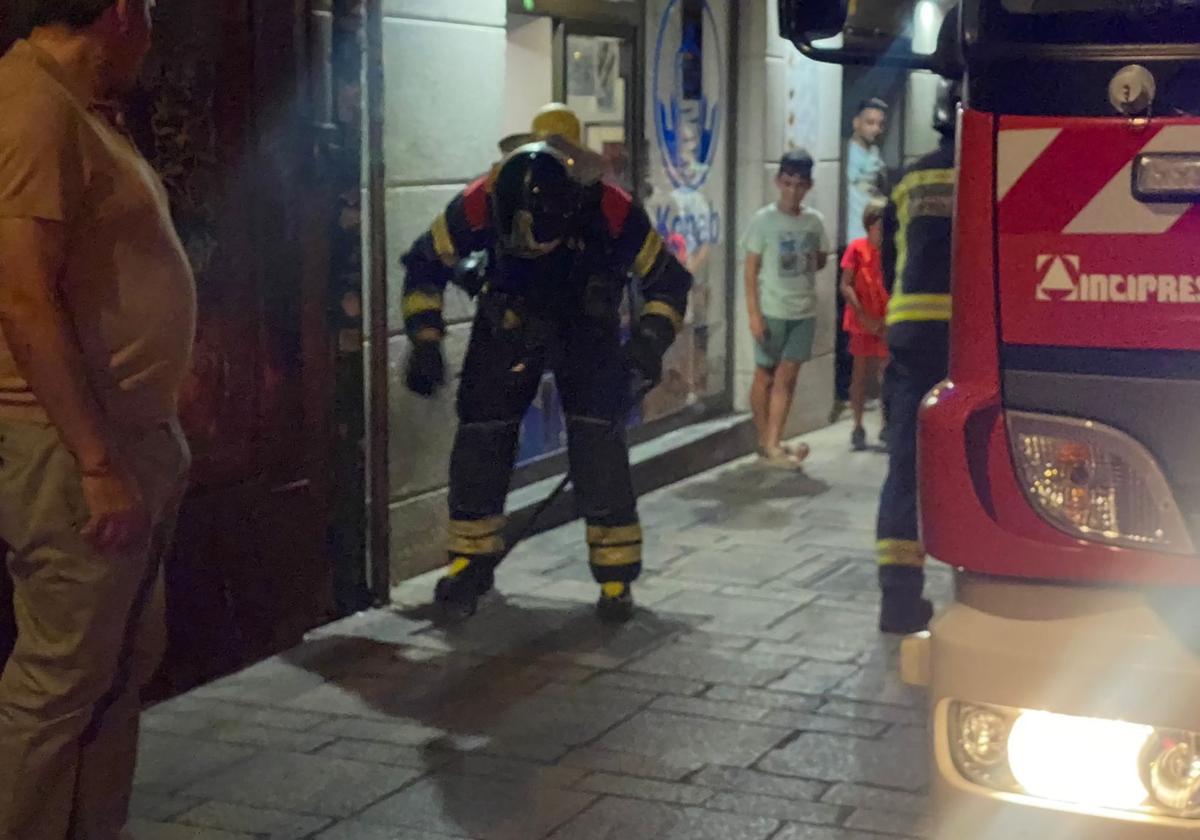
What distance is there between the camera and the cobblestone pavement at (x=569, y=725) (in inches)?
184

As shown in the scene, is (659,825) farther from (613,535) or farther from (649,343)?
(649,343)

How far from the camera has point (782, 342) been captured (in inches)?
404

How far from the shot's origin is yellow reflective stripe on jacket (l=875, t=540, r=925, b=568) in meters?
6.33

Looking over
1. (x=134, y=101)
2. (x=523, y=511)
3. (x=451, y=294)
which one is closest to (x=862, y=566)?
(x=523, y=511)

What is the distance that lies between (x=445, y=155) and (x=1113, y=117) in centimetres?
446

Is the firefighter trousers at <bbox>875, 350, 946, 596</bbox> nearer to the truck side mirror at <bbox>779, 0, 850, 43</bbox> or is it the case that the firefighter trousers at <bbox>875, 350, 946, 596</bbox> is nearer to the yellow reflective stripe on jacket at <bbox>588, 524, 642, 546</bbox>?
the yellow reflective stripe on jacket at <bbox>588, 524, 642, 546</bbox>

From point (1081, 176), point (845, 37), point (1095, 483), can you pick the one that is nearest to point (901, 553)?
point (845, 37)

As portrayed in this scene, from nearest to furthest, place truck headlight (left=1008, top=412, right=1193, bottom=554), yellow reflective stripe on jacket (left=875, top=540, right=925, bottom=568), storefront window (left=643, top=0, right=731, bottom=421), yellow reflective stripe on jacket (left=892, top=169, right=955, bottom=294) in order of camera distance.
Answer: truck headlight (left=1008, top=412, right=1193, bottom=554)
yellow reflective stripe on jacket (left=892, top=169, right=955, bottom=294)
yellow reflective stripe on jacket (left=875, top=540, right=925, bottom=568)
storefront window (left=643, top=0, right=731, bottom=421)

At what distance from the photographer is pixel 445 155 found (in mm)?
7238

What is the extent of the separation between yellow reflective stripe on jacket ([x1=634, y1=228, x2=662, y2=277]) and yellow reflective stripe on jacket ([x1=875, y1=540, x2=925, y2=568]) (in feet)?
4.24

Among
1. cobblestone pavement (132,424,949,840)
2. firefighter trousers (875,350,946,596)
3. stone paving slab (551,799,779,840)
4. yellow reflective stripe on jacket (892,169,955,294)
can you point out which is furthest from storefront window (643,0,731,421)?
stone paving slab (551,799,779,840)

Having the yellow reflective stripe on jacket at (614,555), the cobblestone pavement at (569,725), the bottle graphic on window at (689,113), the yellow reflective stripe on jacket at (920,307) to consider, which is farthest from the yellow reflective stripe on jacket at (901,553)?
the bottle graphic on window at (689,113)

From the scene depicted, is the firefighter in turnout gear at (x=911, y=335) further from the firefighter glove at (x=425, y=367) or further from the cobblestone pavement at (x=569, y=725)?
the firefighter glove at (x=425, y=367)

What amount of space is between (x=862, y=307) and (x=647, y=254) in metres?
4.74
